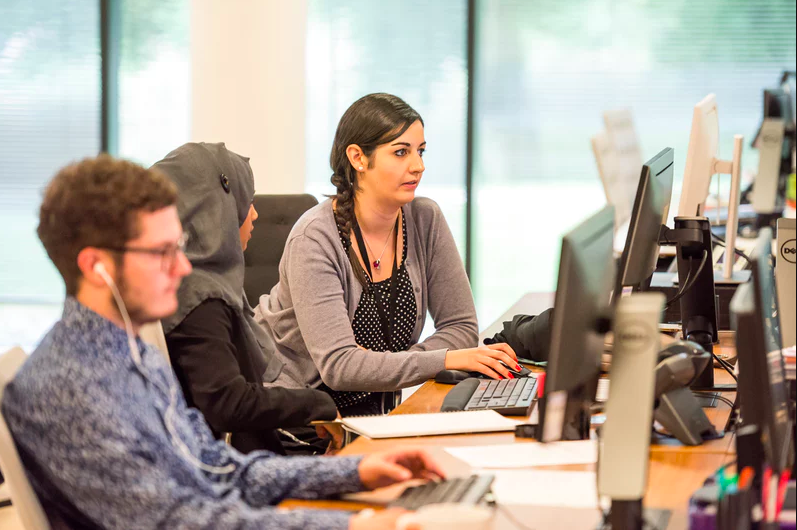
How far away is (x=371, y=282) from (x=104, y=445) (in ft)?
4.82

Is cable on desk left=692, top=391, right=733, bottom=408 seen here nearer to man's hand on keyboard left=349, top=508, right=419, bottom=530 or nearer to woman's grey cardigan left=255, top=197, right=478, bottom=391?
woman's grey cardigan left=255, top=197, right=478, bottom=391

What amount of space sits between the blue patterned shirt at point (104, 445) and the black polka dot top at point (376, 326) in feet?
4.08

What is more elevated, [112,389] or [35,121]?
[35,121]

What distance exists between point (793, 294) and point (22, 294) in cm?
486

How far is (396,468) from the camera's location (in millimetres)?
1379

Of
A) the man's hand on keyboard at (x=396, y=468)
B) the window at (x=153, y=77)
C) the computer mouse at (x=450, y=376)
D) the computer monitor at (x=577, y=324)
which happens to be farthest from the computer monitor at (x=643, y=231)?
the window at (x=153, y=77)

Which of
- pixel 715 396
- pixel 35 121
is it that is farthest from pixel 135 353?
pixel 35 121

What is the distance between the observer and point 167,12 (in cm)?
544

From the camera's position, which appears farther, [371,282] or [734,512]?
[371,282]

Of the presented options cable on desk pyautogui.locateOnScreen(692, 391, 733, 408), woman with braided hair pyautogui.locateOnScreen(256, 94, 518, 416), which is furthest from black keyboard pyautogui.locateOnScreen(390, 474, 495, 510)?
woman with braided hair pyautogui.locateOnScreen(256, 94, 518, 416)

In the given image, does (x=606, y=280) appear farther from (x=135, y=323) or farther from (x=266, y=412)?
(x=266, y=412)

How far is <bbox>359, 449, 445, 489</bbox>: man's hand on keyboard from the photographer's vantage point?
138cm

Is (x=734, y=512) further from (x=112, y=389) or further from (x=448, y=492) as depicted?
(x=112, y=389)

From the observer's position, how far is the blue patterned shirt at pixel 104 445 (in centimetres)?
112
